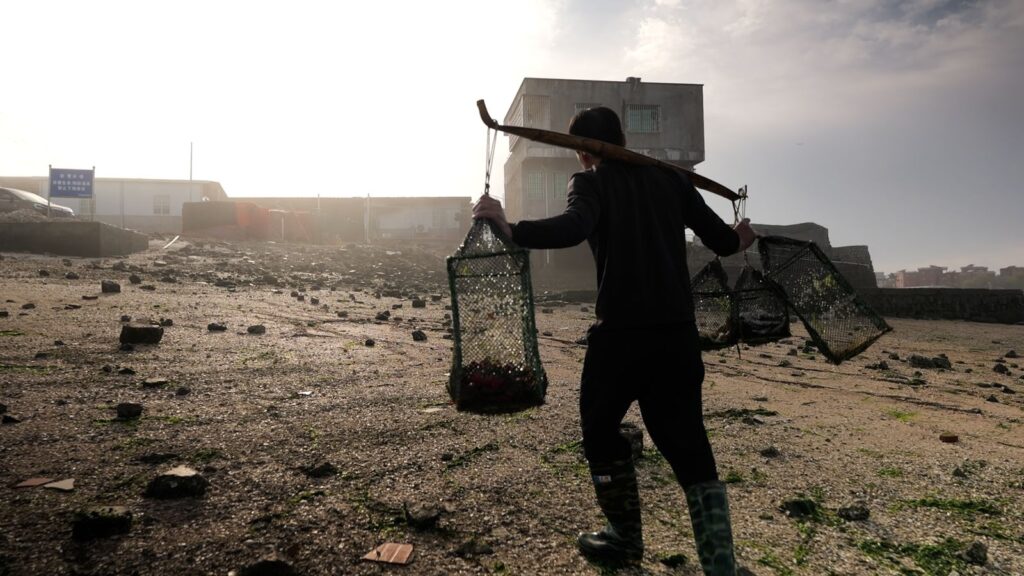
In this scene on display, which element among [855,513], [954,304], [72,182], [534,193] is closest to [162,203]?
[72,182]

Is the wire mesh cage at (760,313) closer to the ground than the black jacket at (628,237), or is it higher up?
closer to the ground

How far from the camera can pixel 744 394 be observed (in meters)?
6.18

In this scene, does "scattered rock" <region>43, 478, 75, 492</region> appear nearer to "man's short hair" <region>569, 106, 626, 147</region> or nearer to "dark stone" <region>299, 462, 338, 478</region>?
"dark stone" <region>299, 462, 338, 478</region>

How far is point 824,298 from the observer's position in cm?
438

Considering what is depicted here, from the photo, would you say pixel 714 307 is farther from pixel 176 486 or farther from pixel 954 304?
pixel 954 304

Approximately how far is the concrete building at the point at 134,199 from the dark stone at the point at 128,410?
1629 inches

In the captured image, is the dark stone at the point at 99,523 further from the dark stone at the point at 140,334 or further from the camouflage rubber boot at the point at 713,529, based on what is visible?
the dark stone at the point at 140,334

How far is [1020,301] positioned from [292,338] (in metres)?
18.3

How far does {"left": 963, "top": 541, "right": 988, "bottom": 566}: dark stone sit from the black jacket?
172cm

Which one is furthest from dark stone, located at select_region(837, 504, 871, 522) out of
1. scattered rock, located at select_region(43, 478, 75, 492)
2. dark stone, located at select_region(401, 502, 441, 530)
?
scattered rock, located at select_region(43, 478, 75, 492)

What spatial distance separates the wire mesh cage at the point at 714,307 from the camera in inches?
162

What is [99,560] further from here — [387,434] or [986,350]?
[986,350]

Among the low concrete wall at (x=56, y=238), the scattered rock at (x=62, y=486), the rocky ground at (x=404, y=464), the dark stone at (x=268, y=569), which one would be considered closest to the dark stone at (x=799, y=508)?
the rocky ground at (x=404, y=464)

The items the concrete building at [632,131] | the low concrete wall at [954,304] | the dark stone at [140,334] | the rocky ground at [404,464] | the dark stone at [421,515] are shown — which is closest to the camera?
the rocky ground at [404,464]
